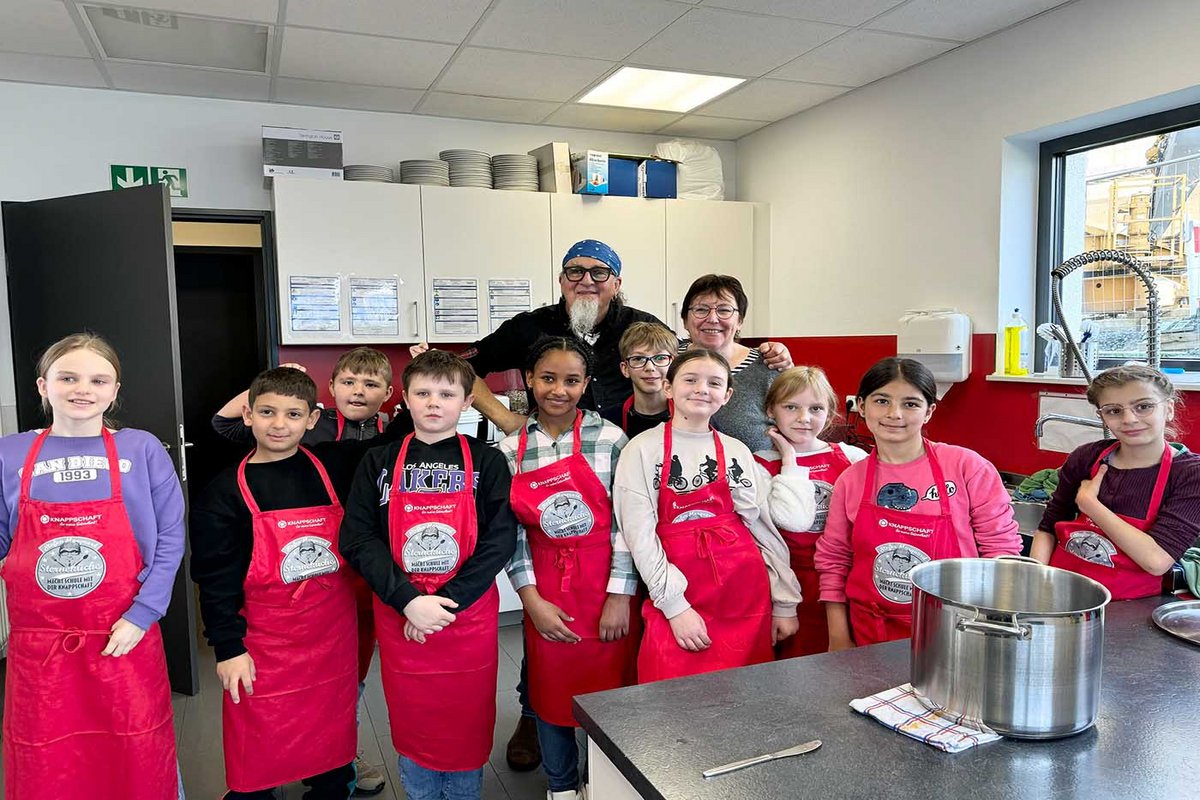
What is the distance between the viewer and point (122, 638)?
1.58 m

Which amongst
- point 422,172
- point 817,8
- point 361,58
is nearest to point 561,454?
point 817,8

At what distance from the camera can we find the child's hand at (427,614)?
4.99ft

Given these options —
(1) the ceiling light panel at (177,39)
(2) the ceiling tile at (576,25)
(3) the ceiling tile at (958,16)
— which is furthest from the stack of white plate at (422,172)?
(3) the ceiling tile at (958,16)

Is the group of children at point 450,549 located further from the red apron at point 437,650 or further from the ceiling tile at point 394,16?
the ceiling tile at point 394,16

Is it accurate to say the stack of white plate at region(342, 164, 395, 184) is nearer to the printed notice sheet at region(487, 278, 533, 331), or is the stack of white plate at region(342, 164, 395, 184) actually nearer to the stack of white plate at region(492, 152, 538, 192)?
the stack of white plate at region(492, 152, 538, 192)

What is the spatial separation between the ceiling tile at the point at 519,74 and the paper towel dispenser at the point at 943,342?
1619 millimetres

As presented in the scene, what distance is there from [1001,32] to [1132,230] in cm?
85

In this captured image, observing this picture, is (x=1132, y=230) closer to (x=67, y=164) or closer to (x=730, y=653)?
(x=730, y=653)

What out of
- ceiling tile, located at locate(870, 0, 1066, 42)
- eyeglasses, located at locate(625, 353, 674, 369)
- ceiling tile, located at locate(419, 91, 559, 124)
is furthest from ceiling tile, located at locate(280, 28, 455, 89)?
eyeglasses, located at locate(625, 353, 674, 369)

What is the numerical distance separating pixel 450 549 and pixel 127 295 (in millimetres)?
1782

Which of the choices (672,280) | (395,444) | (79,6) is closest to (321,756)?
(395,444)

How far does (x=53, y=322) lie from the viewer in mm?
2840

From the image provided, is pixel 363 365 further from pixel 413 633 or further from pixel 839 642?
pixel 839 642

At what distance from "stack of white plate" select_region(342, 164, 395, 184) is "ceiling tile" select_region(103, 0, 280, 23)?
954 mm
